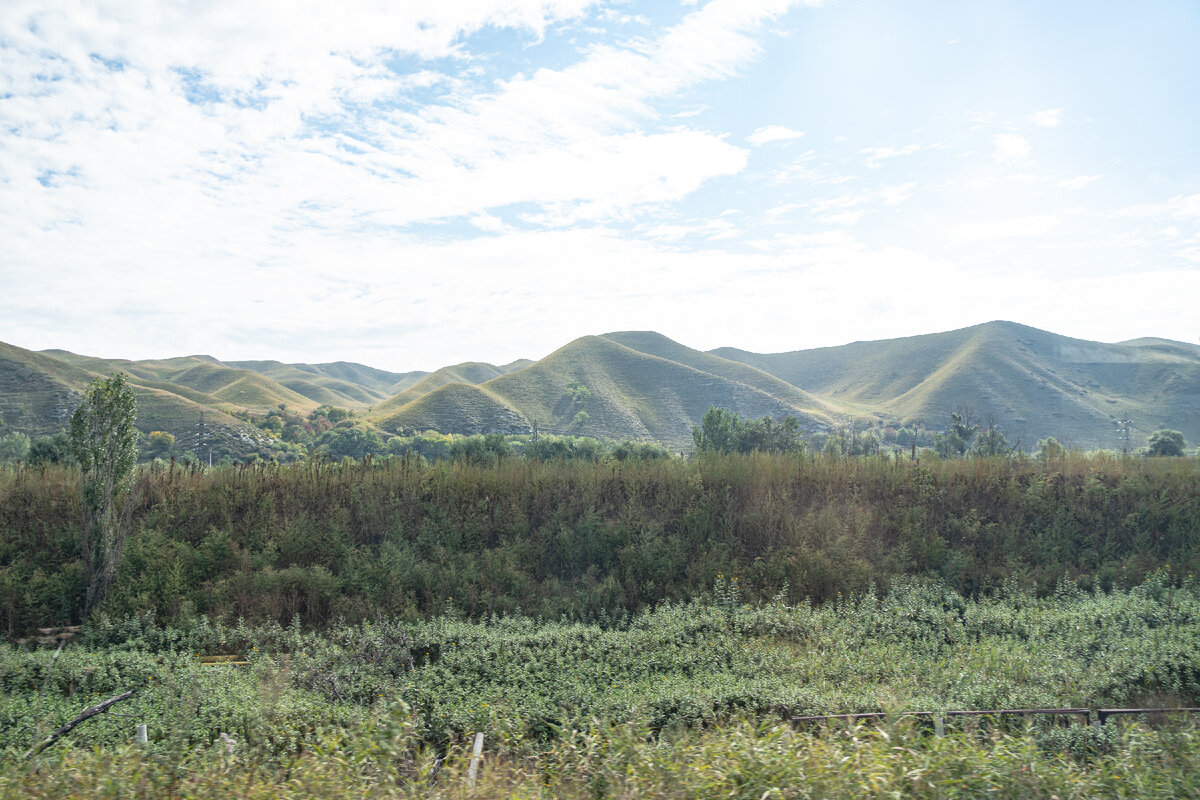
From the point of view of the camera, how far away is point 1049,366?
107m

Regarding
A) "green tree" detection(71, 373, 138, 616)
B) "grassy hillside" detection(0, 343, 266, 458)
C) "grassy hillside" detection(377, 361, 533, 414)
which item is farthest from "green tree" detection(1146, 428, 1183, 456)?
"grassy hillside" detection(377, 361, 533, 414)

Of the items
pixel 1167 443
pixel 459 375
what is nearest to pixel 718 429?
pixel 1167 443

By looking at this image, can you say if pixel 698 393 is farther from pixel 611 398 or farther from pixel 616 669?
pixel 616 669

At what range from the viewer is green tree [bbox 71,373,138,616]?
1035 cm

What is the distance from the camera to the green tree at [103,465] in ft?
34.0

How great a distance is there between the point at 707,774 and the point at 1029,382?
11128 centimetres

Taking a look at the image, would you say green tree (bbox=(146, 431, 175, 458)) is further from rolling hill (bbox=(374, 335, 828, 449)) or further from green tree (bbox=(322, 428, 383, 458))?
rolling hill (bbox=(374, 335, 828, 449))

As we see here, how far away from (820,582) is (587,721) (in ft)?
22.0

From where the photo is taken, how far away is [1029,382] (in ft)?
312

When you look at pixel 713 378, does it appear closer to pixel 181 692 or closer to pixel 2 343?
pixel 2 343

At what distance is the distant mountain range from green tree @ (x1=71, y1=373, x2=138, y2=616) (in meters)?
57.1

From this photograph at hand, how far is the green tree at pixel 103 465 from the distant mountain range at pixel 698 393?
187 ft

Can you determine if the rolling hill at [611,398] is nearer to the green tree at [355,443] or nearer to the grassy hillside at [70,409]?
the green tree at [355,443]

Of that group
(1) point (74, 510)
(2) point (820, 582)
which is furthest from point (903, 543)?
(1) point (74, 510)
